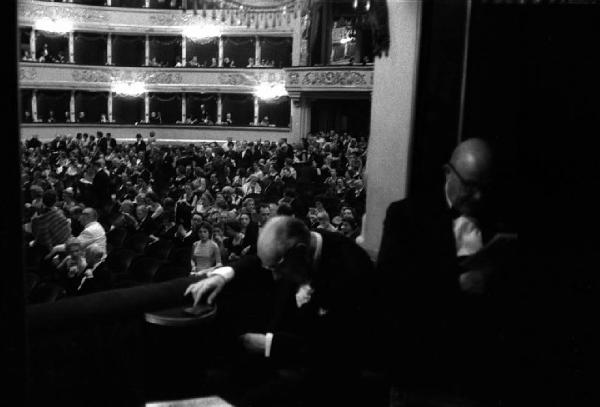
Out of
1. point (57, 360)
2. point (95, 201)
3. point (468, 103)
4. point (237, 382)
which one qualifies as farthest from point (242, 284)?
point (95, 201)

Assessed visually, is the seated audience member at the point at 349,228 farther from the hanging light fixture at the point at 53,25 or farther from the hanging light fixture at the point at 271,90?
the hanging light fixture at the point at 53,25

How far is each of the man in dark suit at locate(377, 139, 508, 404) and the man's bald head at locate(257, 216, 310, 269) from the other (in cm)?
33

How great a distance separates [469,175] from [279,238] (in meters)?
0.73

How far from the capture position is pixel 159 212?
9.80 m

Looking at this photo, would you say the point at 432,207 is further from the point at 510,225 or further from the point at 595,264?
the point at 595,264

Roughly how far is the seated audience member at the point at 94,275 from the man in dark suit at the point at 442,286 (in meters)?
4.60

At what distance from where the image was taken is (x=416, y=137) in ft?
9.70

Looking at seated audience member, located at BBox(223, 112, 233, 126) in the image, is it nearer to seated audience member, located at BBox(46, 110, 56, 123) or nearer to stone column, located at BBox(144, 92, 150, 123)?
stone column, located at BBox(144, 92, 150, 123)

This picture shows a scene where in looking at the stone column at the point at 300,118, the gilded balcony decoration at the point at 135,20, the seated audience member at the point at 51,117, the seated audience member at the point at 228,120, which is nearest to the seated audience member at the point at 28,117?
the seated audience member at the point at 51,117

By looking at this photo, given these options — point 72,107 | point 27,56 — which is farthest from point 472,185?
point 27,56

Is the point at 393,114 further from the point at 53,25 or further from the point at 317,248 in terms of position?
the point at 53,25

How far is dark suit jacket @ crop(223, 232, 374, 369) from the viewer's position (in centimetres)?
239

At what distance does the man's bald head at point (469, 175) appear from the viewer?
7.36ft

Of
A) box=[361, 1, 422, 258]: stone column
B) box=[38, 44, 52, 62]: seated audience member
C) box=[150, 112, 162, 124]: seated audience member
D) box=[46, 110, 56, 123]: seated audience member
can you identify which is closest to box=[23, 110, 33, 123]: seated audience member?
box=[46, 110, 56, 123]: seated audience member
